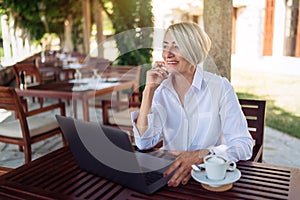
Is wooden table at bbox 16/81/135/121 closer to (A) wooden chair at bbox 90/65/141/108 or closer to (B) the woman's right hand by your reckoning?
(A) wooden chair at bbox 90/65/141/108

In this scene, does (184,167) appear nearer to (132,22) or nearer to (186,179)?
(186,179)

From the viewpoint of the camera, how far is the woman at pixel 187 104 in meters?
1.41

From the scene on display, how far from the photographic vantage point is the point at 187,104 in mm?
1498

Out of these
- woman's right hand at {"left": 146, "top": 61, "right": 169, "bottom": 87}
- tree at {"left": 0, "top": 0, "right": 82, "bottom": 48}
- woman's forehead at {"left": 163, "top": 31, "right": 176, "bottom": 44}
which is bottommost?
woman's right hand at {"left": 146, "top": 61, "right": 169, "bottom": 87}

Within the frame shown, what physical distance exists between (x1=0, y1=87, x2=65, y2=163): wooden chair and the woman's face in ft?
4.59

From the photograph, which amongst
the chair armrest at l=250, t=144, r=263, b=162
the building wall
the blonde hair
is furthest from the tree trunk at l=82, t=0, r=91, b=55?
the blonde hair

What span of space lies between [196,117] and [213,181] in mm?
511

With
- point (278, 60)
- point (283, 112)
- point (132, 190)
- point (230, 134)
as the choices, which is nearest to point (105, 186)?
point (132, 190)

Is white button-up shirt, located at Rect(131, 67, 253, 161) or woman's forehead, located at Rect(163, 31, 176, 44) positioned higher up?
woman's forehead, located at Rect(163, 31, 176, 44)

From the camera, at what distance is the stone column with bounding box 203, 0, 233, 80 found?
8.02ft

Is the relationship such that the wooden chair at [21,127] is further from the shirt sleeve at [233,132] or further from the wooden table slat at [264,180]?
the wooden table slat at [264,180]

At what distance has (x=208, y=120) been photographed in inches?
57.7

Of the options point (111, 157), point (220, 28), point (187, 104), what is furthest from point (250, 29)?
point (111, 157)

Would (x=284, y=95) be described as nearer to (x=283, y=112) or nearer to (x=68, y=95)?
(x=283, y=112)
